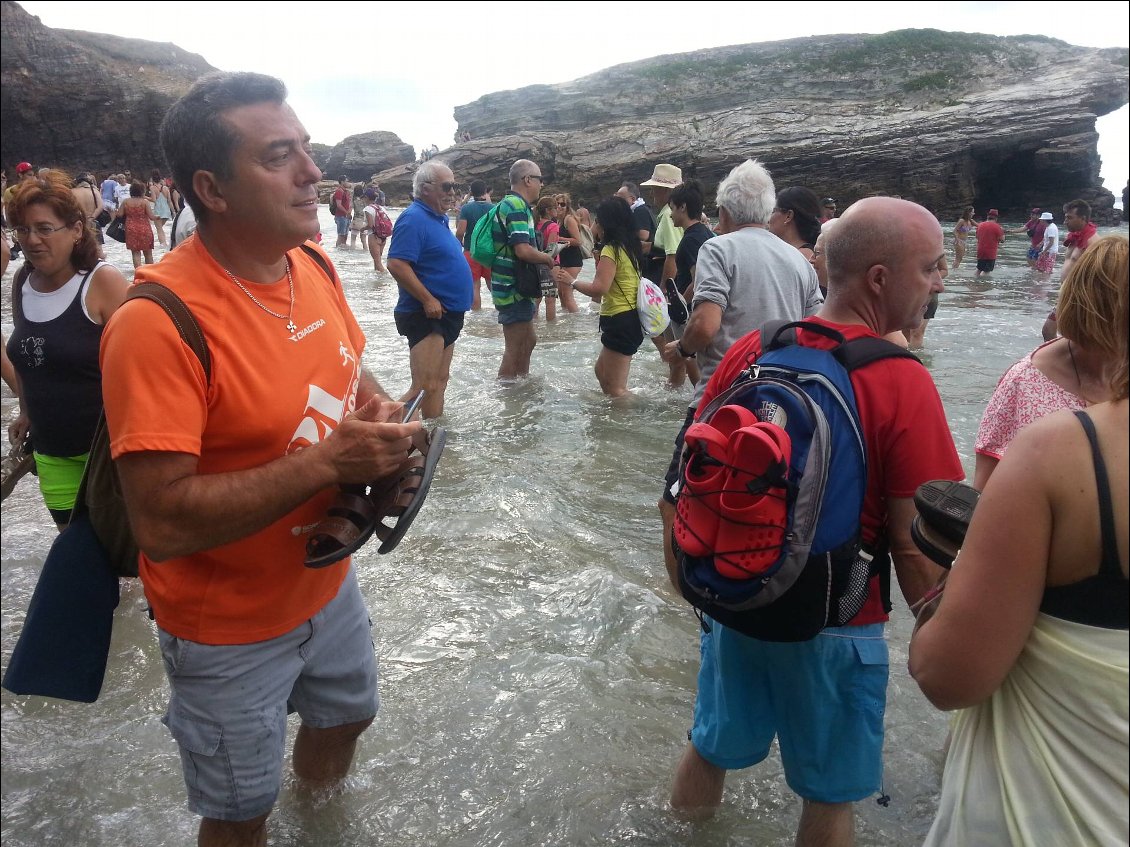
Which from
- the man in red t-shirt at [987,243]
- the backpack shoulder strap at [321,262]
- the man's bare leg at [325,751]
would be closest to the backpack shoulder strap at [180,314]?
the backpack shoulder strap at [321,262]

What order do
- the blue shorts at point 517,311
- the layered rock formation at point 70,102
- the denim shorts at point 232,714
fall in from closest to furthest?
the denim shorts at point 232,714, the blue shorts at point 517,311, the layered rock formation at point 70,102

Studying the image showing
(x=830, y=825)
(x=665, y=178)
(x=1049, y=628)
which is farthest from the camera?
(x=665, y=178)

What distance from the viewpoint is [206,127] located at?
1.75 metres

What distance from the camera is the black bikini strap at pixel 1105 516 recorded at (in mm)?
1059

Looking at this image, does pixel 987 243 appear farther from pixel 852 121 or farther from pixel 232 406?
pixel 852 121

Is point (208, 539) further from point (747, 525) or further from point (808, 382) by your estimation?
point (808, 382)

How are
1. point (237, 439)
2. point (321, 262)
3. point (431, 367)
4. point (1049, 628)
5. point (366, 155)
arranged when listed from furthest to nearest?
point (366, 155)
point (431, 367)
point (321, 262)
point (237, 439)
point (1049, 628)

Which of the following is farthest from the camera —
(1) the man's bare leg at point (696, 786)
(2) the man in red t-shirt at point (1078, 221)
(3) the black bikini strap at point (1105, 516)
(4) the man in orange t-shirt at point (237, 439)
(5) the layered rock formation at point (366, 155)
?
(5) the layered rock formation at point (366, 155)

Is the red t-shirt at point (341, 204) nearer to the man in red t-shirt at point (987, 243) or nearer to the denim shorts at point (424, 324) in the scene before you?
the man in red t-shirt at point (987, 243)

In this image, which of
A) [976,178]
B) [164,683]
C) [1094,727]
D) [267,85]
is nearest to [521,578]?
[164,683]

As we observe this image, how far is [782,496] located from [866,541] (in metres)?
0.41

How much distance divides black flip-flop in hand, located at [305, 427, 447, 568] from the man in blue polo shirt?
3939 mm

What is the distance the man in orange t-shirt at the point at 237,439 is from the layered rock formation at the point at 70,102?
164 feet

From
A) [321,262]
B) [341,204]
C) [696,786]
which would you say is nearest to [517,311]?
[321,262]
